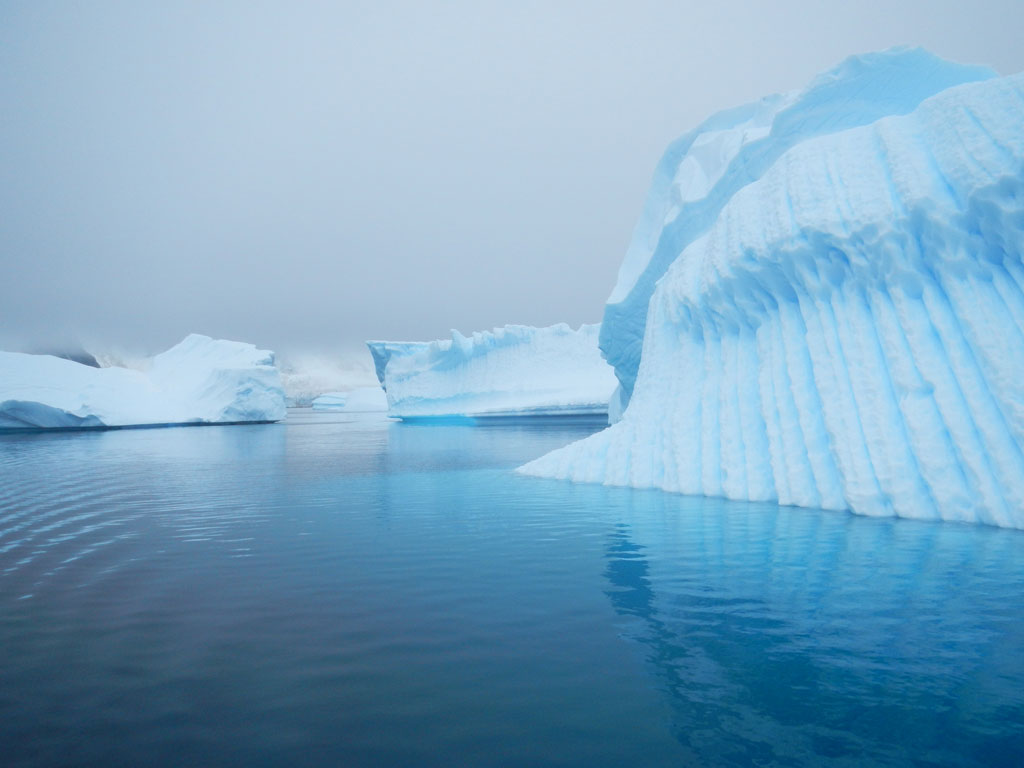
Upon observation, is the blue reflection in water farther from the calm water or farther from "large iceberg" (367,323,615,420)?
"large iceberg" (367,323,615,420)

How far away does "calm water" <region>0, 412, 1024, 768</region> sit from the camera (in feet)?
9.88

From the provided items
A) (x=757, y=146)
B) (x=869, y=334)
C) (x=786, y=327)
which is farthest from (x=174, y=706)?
(x=757, y=146)

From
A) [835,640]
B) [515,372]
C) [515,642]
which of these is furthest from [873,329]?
[515,372]

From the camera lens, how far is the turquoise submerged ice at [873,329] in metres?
7.47

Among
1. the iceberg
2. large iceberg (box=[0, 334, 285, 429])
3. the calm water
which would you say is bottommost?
the calm water

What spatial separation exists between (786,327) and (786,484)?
2439mm

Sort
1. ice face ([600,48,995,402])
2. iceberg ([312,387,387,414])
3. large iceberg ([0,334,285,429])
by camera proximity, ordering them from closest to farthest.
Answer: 1. ice face ([600,48,995,402])
2. large iceberg ([0,334,285,429])
3. iceberg ([312,387,387,414])

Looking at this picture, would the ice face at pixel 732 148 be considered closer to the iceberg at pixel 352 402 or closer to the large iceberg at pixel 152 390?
the large iceberg at pixel 152 390

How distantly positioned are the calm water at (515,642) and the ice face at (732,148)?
30.2 ft

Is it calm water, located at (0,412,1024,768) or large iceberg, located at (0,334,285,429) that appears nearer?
calm water, located at (0,412,1024,768)

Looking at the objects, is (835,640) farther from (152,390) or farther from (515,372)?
(152,390)

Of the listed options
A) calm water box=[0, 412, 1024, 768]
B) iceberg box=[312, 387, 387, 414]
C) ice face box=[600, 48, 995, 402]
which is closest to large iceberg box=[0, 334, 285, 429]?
ice face box=[600, 48, 995, 402]

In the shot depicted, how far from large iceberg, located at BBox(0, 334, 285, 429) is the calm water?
28837mm

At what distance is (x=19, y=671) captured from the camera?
3828 millimetres
